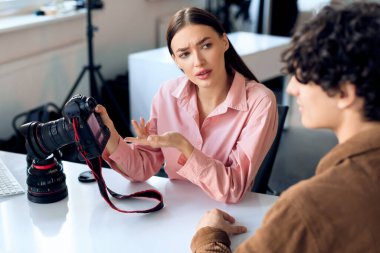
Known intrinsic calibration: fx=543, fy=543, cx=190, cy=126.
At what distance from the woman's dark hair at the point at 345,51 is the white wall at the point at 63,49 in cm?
197

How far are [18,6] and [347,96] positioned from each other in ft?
7.95

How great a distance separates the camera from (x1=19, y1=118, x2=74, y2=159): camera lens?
1.39 m

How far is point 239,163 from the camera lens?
154 centimetres

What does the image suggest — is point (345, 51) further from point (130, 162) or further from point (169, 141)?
point (130, 162)

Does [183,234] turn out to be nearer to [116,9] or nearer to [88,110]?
[88,110]

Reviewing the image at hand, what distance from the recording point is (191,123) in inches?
66.9

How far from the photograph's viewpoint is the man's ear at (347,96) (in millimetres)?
924

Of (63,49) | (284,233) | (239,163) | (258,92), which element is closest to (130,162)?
(239,163)

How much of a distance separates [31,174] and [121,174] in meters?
0.28

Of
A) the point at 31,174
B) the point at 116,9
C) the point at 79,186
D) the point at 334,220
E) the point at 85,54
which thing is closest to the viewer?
the point at 334,220

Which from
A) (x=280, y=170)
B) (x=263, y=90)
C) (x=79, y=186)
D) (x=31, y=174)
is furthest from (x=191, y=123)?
(x=280, y=170)

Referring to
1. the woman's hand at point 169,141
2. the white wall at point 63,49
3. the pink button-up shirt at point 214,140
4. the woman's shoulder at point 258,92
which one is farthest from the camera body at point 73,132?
the white wall at point 63,49

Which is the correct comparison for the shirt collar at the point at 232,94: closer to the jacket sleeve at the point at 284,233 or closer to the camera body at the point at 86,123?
the camera body at the point at 86,123

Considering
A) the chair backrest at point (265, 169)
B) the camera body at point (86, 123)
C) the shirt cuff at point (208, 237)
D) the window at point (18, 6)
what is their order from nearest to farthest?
1. the shirt cuff at point (208, 237)
2. the camera body at point (86, 123)
3. the chair backrest at point (265, 169)
4. the window at point (18, 6)
